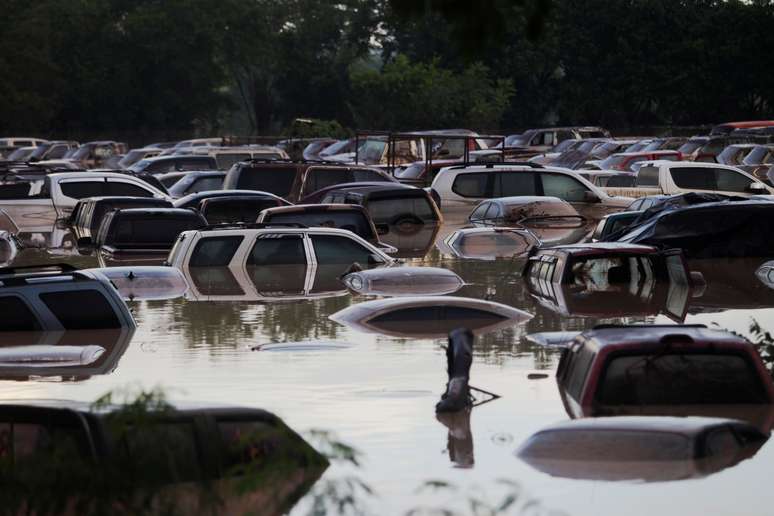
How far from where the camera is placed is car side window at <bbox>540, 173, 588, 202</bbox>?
42594 millimetres

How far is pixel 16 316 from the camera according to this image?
20234 mm

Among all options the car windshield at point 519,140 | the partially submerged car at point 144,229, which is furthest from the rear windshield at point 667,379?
the car windshield at point 519,140

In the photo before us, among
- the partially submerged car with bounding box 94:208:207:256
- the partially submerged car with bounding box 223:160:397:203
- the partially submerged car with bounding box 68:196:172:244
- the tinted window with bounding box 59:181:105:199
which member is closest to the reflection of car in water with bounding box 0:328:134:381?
the partially submerged car with bounding box 94:208:207:256

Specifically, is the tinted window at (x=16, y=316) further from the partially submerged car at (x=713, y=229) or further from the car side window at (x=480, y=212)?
the car side window at (x=480, y=212)

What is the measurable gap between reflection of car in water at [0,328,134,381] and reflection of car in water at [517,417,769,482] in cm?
799

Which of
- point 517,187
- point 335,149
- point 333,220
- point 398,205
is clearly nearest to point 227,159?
point 335,149

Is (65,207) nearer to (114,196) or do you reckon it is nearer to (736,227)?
(114,196)

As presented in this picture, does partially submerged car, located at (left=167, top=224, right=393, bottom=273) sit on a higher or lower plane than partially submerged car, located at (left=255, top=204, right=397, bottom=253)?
lower

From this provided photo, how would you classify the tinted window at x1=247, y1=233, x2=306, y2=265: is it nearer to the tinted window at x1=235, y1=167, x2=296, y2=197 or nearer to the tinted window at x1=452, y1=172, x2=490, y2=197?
the tinted window at x1=235, y1=167, x2=296, y2=197

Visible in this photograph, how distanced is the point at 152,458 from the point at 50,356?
11.1 metres

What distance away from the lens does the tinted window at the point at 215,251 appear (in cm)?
2986

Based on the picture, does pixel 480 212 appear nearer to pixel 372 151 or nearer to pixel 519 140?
pixel 372 151

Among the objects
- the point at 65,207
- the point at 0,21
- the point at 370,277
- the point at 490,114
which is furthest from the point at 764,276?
the point at 0,21

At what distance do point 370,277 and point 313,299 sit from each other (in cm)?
112
